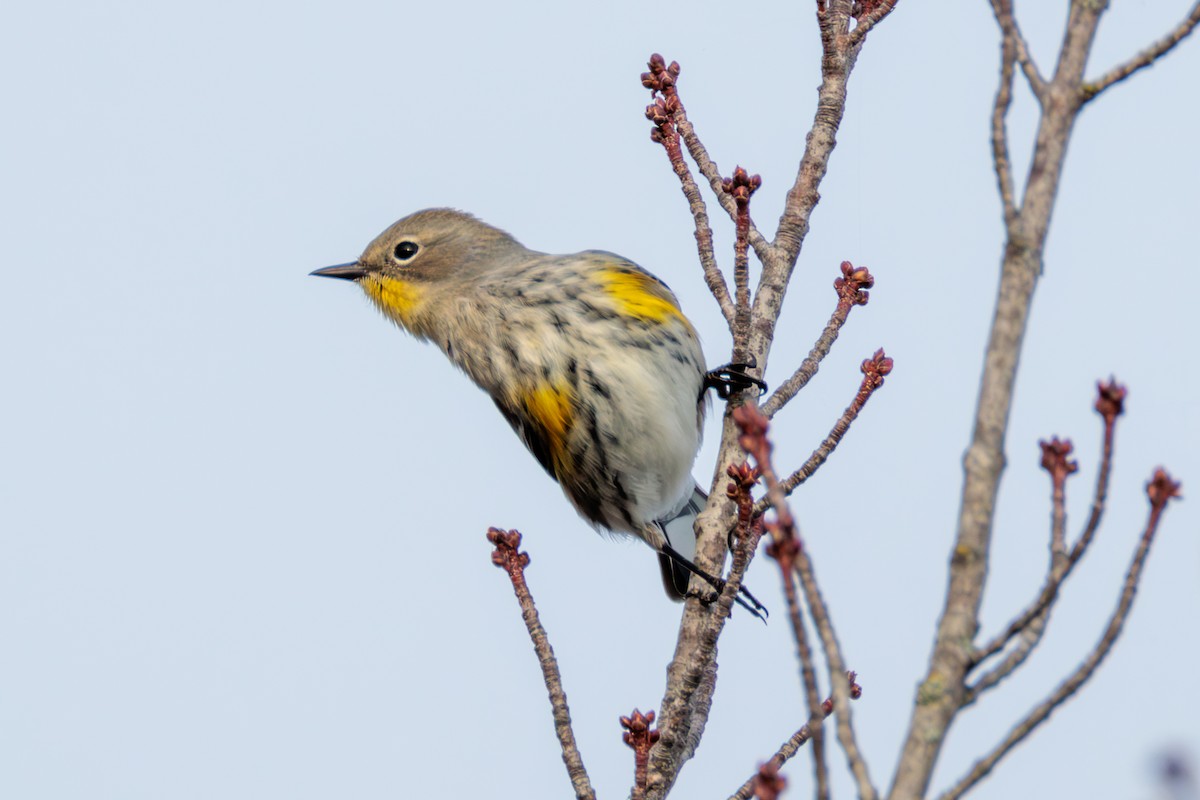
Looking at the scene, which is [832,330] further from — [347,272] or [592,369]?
[347,272]

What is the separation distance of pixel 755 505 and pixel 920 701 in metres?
2.38

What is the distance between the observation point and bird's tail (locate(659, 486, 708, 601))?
8648 mm

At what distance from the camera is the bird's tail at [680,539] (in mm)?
8648

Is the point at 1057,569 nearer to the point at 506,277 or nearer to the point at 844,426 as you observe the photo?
the point at 844,426

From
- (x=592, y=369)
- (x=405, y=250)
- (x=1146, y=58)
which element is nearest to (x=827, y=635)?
(x=1146, y=58)

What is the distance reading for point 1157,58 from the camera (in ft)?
11.0

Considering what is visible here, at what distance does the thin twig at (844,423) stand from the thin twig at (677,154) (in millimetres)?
729

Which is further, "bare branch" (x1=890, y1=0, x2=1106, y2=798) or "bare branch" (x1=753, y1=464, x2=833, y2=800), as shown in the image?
→ "bare branch" (x1=890, y1=0, x2=1106, y2=798)

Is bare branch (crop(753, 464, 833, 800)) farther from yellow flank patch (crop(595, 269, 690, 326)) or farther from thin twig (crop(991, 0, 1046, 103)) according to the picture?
yellow flank patch (crop(595, 269, 690, 326))

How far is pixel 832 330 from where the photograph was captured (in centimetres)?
603

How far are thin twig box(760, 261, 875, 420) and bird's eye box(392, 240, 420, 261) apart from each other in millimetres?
3902

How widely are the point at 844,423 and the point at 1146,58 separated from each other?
7.53 ft

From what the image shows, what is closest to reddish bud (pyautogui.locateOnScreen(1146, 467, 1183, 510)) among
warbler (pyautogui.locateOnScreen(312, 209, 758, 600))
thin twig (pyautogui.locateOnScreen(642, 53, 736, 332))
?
thin twig (pyautogui.locateOnScreen(642, 53, 736, 332))

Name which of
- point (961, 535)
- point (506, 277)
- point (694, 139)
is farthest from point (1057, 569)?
point (506, 277)
